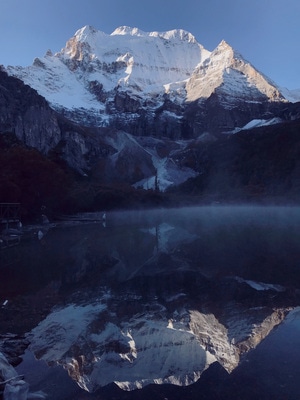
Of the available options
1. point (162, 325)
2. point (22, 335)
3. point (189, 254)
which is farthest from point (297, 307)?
point (189, 254)

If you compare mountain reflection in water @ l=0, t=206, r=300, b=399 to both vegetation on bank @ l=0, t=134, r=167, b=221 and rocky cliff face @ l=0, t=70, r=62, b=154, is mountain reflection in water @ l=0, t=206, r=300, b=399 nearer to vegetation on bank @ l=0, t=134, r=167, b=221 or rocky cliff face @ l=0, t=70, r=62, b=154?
vegetation on bank @ l=0, t=134, r=167, b=221

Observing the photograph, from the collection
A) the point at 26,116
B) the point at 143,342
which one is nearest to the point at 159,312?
the point at 143,342

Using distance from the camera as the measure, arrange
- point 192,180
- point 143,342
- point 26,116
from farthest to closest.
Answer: point 192,180 → point 26,116 → point 143,342

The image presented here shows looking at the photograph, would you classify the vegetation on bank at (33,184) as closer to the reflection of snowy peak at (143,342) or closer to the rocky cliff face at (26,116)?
the reflection of snowy peak at (143,342)

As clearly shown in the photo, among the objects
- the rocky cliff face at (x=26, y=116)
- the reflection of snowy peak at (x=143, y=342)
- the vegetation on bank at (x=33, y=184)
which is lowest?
the reflection of snowy peak at (x=143, y=342)

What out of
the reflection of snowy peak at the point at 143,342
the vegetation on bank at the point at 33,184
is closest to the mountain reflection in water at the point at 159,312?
the reflection of snowy peak at the point at 143,342

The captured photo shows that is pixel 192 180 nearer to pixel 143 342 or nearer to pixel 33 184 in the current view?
pixel 33 184

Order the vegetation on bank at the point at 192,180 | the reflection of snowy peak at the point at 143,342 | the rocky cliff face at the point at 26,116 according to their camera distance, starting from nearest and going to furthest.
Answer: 1. the reflection of snowy peak at the point at 143,342
2. the vegetation on bank at the point at 192,180
3. the rocky cliff face at the point at 26,116

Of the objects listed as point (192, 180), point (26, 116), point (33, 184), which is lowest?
point (33, 184)

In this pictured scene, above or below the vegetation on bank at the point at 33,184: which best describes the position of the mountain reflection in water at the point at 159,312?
below
